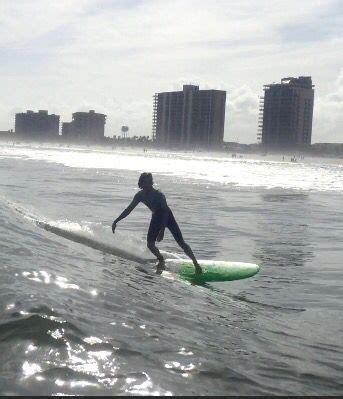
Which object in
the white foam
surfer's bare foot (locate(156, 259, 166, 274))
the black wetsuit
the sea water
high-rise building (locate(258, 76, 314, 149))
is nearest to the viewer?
the sea water

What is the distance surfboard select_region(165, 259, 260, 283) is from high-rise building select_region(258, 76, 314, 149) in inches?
6877

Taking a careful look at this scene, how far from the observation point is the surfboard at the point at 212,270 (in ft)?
32.8

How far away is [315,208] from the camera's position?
25828 millimetres

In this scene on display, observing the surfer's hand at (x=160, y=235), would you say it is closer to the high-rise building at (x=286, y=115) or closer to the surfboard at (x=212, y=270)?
the surfboard at (x=212, y=270)

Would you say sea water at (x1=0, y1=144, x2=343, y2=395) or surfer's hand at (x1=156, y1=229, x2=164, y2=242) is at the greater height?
surfer's hand at (x1=156, y1=229, x2=164, y2=242)

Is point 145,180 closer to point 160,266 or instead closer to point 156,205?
point 156,205

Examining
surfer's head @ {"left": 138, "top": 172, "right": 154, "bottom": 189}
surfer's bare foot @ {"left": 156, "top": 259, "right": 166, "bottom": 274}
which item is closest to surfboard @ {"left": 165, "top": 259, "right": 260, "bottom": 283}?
surfer's bare foot @ {"left": 156, "top": 259, "right": 166, "bottom": 274}

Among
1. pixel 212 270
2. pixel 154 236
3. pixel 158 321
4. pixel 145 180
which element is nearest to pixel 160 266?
pixel 154 236

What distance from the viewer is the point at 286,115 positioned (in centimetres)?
18388

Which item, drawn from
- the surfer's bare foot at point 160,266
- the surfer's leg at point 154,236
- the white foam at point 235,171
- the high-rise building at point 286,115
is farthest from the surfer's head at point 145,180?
the high-rise building at point 286,115

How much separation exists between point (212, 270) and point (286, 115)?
179994 millimetres

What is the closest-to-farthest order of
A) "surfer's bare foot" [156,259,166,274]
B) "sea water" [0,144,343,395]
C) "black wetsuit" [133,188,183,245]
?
"sea water" [0,144,343,395] → "surfer's bare foot" [156,259,166,274] → "black wetsuit" [133,188,183,245]

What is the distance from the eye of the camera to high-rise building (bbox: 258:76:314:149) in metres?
183

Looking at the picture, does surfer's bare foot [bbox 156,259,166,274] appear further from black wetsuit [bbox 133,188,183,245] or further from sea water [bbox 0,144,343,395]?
black wetsuit [bbox 133,188,183,245]
